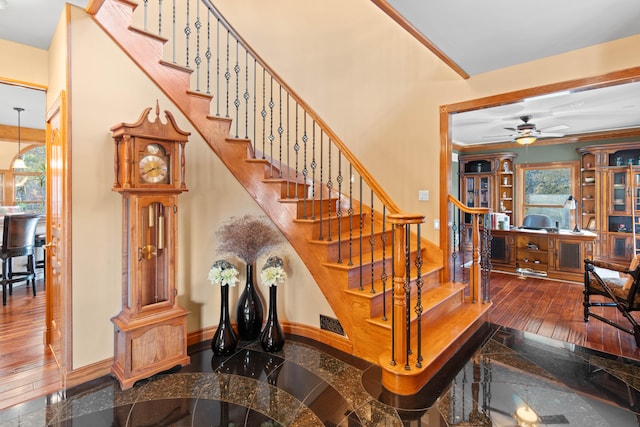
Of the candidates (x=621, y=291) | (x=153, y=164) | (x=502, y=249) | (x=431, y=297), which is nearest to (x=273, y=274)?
(x=153, y=164)

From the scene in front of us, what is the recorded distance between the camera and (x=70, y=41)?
2.28m

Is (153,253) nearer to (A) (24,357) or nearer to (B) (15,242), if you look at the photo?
(A) (24,357)

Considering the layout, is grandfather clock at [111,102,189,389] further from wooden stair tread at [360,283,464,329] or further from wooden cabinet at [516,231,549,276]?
wooden cabinet at [516,231,549,276]

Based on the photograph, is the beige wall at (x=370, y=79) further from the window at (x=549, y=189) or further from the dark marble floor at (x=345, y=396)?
the window at (x=549, y=189)

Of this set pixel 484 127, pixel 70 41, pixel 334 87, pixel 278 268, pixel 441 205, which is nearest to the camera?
pixel 70 41

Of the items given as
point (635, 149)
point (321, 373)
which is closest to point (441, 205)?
point (321, 373)

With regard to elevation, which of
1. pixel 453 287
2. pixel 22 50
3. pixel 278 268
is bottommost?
pixel 453 287

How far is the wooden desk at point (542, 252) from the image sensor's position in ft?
16.8

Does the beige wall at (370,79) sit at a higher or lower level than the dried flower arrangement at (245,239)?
higher

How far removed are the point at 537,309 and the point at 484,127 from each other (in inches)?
141

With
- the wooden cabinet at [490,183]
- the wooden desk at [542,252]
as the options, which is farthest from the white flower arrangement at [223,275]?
the wooden cabinet at [490,183]

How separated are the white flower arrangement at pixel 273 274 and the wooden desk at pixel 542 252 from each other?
4.62m

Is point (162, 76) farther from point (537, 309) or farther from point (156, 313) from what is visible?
point (537, 309)

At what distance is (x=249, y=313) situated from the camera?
3023mm
